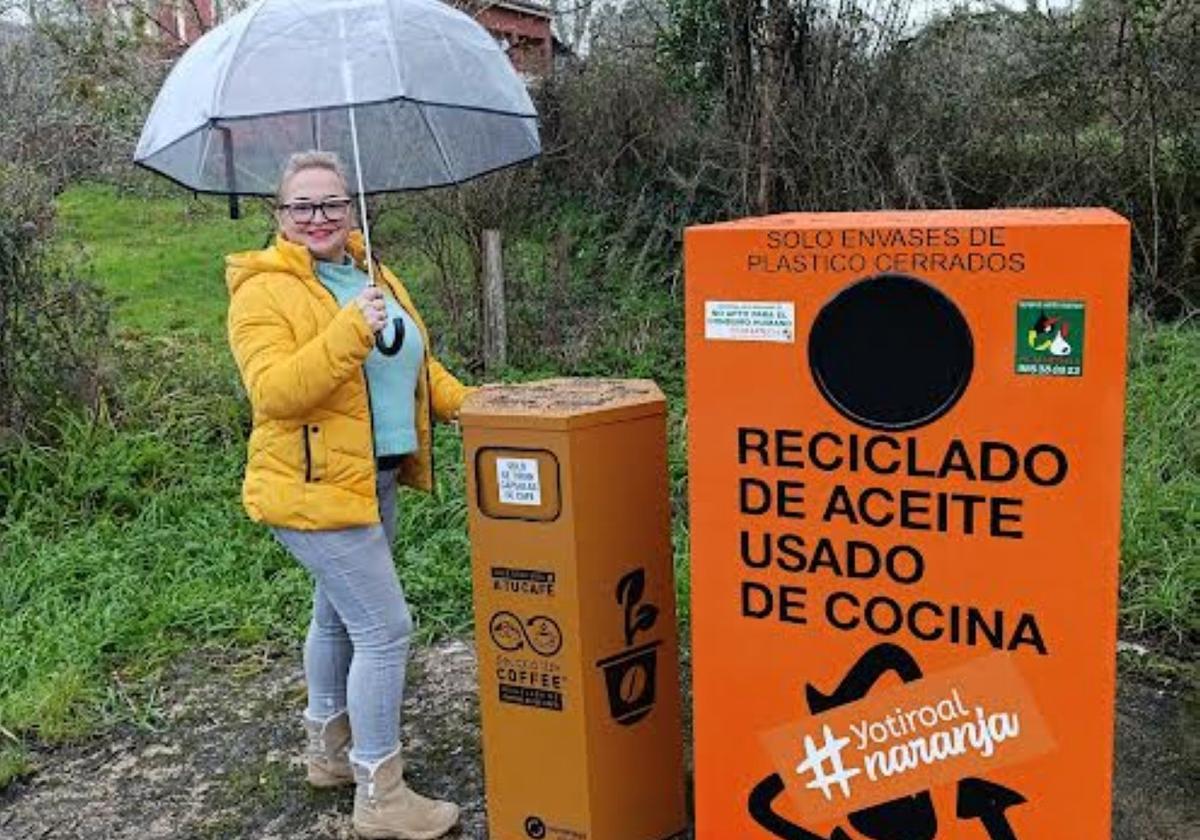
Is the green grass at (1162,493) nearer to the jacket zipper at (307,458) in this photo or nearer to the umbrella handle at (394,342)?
the umbrella handle at (394,342)

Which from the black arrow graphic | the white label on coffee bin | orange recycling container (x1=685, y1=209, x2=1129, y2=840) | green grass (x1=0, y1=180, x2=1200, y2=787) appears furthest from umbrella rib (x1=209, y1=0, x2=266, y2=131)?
the black arrow graphic

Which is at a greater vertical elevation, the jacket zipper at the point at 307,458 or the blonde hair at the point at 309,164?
the blonde hair at the point at 309,164

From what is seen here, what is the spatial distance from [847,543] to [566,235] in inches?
241

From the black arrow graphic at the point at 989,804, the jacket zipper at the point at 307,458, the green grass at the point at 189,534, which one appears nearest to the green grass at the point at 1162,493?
the green grass at the point at 189,534

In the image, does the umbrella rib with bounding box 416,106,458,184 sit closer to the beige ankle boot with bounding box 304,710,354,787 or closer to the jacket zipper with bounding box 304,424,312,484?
the jacket zipper with bounding box 304,424,312,484

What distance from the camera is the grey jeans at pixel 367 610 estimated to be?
9.41 feet

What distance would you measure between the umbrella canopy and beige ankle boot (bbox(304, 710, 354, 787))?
1394mm

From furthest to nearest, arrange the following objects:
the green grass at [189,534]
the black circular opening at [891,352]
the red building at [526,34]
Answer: the red building at [526,34], the green grass at [189,534], the black circular opening at [891,352]

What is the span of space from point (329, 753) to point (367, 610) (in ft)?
2.03

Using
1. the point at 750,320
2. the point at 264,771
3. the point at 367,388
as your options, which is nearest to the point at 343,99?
the point at 367,388

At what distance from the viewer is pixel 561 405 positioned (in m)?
2.74

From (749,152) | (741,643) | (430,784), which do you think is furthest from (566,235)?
(741,643)

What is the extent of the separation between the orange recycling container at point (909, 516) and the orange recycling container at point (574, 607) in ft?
0.81

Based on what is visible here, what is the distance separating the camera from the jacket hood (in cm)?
279
